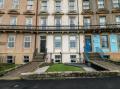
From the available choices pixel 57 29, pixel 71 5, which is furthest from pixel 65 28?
pixel 71 5

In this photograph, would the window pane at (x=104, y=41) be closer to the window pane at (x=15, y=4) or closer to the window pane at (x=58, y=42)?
the window pane at (x=58, y=42)

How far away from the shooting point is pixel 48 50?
2923cm

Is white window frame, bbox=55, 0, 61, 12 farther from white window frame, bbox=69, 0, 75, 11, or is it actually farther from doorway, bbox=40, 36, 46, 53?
doorway, bbox=40, 36, 46, 53

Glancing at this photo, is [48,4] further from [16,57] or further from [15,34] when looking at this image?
[16,57]

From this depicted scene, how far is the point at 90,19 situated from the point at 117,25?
4701mm

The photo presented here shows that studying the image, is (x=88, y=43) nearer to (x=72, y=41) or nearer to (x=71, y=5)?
(x=72, y=41)

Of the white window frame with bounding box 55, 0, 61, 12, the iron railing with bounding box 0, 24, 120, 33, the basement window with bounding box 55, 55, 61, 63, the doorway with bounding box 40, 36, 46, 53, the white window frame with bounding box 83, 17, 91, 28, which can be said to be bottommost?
the basement window with bounding box 55, 55, 61, 63

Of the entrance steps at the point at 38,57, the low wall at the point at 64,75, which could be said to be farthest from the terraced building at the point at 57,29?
the low wall at the point at 64,75

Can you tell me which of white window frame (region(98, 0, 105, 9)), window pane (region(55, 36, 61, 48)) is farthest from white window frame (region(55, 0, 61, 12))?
white window frame (region(98, 0, 105, 9))

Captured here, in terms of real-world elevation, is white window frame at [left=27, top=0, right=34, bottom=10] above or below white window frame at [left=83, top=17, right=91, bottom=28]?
above

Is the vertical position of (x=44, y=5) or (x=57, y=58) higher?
(x=44, y=5)

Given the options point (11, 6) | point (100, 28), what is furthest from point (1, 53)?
point (100, 28)

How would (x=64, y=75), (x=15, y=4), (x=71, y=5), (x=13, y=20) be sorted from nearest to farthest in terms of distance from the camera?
(x=64, y=75) < (x=13, y=20) < (x=15, y=4) < (x=71, y=5)

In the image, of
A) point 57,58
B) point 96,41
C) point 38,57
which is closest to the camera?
point 38,57
